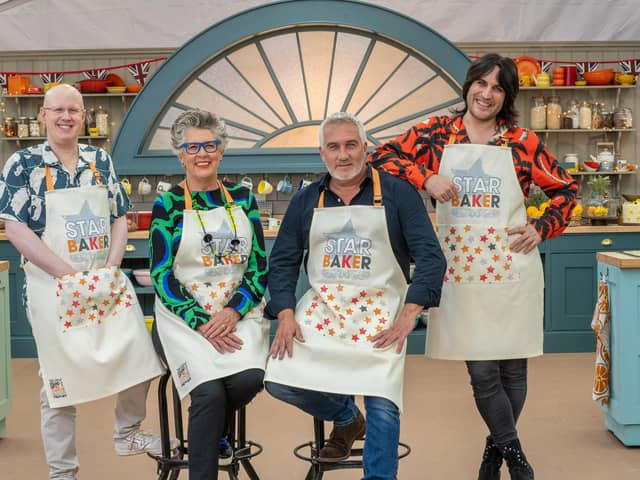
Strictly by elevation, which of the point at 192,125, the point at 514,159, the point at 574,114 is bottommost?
the point at 514,159

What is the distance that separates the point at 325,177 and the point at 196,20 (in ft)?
16.5

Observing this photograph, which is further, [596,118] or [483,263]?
[596,118]

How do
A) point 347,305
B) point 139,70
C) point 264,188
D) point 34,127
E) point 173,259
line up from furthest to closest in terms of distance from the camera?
point 34,127 → point 139,70 → point 264,188 → point 173,259 → point 347,305

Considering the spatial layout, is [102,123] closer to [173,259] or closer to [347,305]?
[173,259]

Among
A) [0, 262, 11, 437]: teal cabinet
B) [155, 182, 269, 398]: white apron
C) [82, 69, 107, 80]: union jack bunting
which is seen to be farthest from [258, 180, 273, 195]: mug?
[155, 182, 269, 398]: white apron

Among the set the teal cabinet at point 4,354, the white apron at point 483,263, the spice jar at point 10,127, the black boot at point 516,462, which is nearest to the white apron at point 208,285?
the white apron at point 483,263

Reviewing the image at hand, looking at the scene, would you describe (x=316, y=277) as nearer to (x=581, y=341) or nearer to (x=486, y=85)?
(x=486, y=85)

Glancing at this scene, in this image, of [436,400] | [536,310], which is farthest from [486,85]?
[436,400]

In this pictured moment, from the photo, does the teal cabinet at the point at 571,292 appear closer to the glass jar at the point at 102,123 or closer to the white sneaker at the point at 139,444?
the white sneaker at the point at 139,444

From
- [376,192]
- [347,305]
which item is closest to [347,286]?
[347,305]

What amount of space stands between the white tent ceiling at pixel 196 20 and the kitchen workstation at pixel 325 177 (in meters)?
0.02

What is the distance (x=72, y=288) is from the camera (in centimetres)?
301

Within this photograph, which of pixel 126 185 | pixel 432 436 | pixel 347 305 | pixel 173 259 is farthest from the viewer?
pixel 126 185

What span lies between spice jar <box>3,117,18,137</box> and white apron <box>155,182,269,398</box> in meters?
5.74
